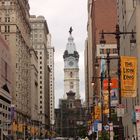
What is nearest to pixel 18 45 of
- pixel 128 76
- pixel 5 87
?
pixel 5 87

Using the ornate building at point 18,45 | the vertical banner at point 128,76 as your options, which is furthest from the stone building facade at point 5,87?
the vertical banner at point 128,76

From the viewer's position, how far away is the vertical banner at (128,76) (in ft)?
98.7

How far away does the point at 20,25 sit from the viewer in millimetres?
171875

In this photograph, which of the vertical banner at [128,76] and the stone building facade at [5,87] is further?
the stone building facade at [5,87]

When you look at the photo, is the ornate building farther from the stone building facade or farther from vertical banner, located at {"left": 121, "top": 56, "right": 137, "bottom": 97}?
vertical banner, located at {"left": 121, "top": 56, "right": 137, "bottom": 97}

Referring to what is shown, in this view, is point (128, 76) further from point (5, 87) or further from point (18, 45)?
point (18, 45)

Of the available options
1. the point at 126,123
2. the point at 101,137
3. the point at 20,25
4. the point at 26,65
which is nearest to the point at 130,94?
the point at 101,137

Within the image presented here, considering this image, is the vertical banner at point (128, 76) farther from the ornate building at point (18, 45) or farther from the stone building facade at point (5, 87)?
the ornate building at point (18, 45)

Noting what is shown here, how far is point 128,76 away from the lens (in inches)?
1185

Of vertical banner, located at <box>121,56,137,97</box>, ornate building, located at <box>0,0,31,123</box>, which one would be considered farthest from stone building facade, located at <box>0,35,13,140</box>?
vertical banner, located at <box>121,56,137,97</box>

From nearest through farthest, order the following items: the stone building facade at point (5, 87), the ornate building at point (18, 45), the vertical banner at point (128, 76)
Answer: the vertical banner at point (128, 76), the stone building facade at point (5, 87), the ornate building at point (18, 45)

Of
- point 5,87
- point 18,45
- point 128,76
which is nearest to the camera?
point 128,76

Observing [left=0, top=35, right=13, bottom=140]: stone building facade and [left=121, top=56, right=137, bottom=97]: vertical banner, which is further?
[left=0, top=35, right=13, bottom=140]: stone building facade

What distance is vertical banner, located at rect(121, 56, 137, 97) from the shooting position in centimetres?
3008
